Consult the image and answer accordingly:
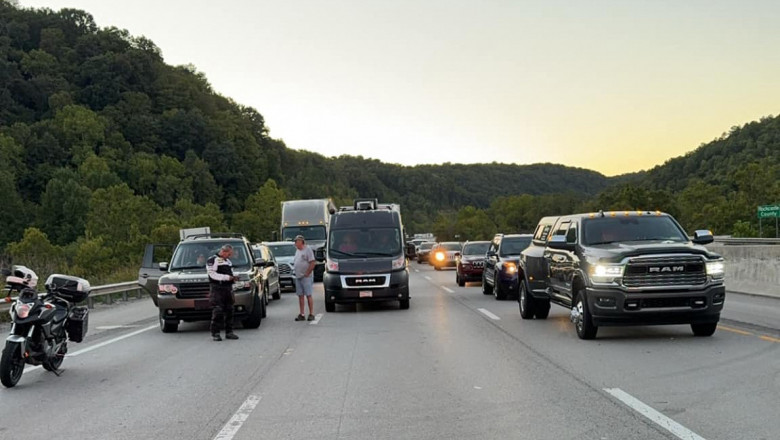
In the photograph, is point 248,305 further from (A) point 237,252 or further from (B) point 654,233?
(B) point 654,233

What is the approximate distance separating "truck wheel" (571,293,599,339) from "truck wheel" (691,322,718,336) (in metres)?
1.55

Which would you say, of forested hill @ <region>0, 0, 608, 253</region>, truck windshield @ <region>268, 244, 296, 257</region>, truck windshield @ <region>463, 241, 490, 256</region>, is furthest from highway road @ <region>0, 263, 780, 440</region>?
forested hill @ <region>0, 0, 608, 253</region>

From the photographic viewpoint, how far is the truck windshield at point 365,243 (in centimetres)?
1905

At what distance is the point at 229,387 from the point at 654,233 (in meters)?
7.51

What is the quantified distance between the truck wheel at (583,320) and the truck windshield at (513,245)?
9.11 m

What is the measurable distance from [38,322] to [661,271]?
27.5 feet

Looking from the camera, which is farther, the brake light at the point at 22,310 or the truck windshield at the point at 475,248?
the truck windshield at the point at 475,248

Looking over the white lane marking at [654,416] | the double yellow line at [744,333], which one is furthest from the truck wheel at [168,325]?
the double yellow line at [744,333]

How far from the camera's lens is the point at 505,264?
2078 centimetres

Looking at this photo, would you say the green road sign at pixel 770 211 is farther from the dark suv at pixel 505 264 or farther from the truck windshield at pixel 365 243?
the truck windshield at pixel 365 243

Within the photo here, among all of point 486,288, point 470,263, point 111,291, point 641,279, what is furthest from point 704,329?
point 111,291

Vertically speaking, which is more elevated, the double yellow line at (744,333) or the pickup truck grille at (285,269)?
the pickup truck grille at (285,269)

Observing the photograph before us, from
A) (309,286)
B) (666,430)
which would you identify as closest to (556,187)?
(309,286)

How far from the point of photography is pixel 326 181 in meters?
163
